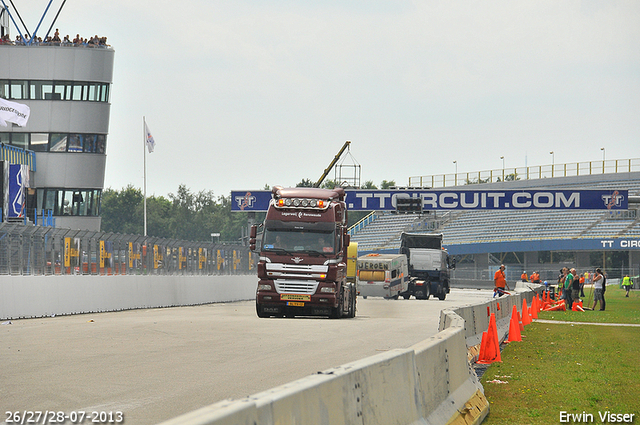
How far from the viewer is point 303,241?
23.2m

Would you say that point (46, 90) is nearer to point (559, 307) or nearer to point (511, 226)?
point (559, 307)

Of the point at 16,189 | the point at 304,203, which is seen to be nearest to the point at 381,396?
the point at 304,203

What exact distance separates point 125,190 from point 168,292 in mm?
122055

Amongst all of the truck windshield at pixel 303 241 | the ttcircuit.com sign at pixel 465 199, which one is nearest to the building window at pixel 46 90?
the ttcircuit.com sign at pixel 465 199

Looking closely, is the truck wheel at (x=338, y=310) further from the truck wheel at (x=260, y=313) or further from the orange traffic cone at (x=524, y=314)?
the orange traffic cone at (x=524, y=314)

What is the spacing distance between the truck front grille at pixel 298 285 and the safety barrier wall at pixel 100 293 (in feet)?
20.6

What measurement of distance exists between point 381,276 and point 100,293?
79.2ft

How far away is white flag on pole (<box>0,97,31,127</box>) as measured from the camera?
53.5 metres

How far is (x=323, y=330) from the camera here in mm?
19578

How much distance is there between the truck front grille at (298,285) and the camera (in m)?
23.4

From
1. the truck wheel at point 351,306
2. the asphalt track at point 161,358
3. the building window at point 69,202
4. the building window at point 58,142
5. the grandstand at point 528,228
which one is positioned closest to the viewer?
the asphalt track at point 161,358

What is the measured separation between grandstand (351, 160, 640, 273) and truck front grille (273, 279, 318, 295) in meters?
54.8

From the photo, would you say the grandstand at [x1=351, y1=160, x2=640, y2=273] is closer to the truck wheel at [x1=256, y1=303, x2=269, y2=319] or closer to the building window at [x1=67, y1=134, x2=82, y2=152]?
the building window at [x1=67, y1=134, x2=82, y2=152]

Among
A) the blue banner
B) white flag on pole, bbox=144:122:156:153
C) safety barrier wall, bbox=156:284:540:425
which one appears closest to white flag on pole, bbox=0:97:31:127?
the blue banner
